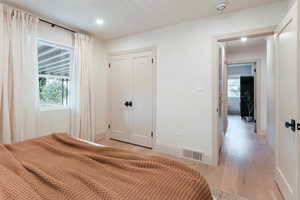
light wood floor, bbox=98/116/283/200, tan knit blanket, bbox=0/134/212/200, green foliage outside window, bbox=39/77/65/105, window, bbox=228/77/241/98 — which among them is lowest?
light wood floor, bbox=98/116/283/200

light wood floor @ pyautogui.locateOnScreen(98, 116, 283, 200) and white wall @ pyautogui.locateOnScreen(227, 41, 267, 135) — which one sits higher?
white wall @ pyautogui.locateOnScreen(227, 41, 267, 135)

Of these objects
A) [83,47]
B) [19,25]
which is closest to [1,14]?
[19,25]

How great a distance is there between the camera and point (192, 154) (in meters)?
2.85

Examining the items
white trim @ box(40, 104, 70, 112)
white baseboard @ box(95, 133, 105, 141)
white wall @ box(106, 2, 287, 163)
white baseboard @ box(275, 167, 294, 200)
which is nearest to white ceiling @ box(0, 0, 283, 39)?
white wall @ box(106, 2, 287, 163)

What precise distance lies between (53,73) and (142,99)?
190 centimetres

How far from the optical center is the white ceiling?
7.55 feet

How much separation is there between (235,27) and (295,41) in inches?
44.9

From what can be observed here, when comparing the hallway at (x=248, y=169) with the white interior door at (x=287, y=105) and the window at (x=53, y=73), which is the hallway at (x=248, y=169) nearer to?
the white interior door at (x=287, y=105)

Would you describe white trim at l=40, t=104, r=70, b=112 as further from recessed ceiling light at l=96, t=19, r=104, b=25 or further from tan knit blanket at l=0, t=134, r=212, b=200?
recessed ceiling light at l=96, t=19, r=104, b=25

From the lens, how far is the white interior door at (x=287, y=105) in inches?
58.7

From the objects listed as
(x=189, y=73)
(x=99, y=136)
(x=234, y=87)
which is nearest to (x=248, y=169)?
(x=189, y=73)

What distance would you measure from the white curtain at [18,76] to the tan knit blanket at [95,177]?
122 cm

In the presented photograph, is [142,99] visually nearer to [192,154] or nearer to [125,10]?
[192,154]

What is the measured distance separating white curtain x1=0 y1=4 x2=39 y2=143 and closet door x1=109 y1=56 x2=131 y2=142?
1.66 m
